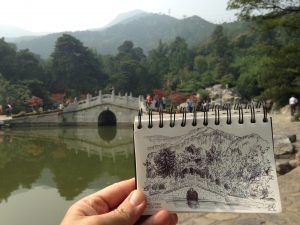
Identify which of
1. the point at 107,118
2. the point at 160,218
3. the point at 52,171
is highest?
the point at 107,118

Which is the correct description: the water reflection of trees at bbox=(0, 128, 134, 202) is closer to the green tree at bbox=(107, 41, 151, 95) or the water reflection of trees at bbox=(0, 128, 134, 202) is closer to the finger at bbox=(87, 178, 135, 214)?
the finger at bbox=(87, 178, 135, 214)

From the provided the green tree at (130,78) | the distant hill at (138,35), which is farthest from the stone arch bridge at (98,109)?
the distant hill at (138,35)

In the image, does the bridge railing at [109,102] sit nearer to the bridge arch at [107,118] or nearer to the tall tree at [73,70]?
the bridge arch at [107,118]

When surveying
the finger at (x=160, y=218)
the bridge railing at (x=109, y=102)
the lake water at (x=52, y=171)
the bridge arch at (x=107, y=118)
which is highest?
the bridge railing at (x=109, y=102)

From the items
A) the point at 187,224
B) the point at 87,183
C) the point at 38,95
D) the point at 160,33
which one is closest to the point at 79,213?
the point at 187,224

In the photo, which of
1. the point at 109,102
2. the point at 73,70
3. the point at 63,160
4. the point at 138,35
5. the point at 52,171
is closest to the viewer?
the point at 52,171

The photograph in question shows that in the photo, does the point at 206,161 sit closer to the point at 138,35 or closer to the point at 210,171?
the point at 210,171

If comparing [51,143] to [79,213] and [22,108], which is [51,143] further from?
[79,213]

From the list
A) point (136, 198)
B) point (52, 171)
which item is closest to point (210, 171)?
point (136, 198)
